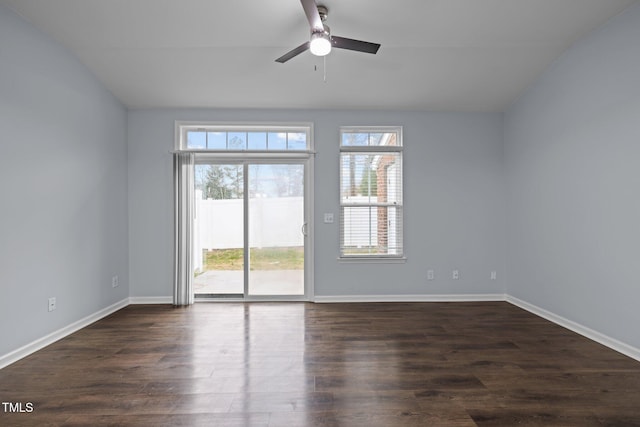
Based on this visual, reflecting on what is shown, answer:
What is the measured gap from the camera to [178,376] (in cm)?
248

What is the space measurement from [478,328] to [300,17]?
358 cm

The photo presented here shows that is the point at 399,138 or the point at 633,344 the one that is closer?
the point at 633,344

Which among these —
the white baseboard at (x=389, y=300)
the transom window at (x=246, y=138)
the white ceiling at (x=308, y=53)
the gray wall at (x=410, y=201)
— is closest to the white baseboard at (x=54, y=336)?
the white baseboard at (x=389, y=300)

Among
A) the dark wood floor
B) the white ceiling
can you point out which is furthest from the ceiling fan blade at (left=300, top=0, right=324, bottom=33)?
the dark wood floor

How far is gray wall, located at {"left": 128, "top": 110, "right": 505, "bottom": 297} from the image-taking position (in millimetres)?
4543

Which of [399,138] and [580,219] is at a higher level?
[399,138]

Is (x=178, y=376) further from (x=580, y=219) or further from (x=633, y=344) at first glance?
(x=580, y=219)

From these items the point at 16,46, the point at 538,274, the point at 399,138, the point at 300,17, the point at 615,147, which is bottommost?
the point at 538,274

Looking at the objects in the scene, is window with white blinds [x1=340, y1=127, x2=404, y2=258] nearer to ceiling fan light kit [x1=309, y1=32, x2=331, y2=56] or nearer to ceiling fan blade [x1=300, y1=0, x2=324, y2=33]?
ceiling fan light kit [x1=309, y1=32, x2=331, y2=56]

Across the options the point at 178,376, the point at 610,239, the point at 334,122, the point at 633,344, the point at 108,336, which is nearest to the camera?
the point at 178,376

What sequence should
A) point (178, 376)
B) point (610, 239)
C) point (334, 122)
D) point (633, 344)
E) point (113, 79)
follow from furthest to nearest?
point (334, 122), point (113, 79), point (610, 239), point (633, 344), point (178, 376)

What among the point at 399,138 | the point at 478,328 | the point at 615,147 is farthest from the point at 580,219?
the point at 399,138

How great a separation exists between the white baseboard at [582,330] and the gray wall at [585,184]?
0.16ft

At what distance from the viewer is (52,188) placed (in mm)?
3232
